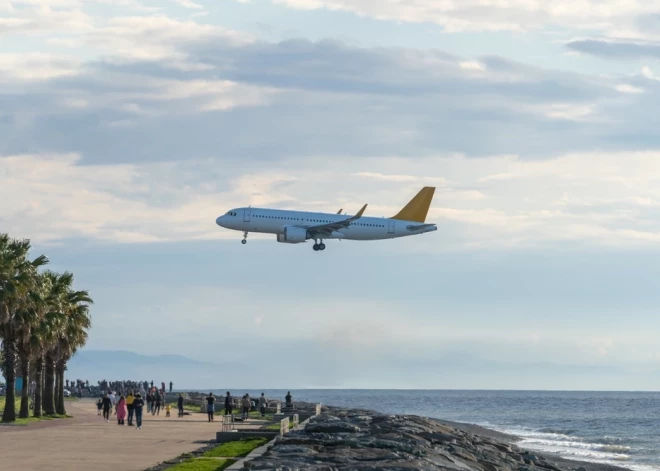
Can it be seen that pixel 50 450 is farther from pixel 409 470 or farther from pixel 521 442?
pixel 521 442

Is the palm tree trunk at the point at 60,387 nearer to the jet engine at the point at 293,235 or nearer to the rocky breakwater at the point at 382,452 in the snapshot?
the jet engine at the point at 293,235

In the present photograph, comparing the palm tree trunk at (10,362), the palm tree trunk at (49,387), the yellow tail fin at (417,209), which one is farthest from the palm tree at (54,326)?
the yellow tail fin at (417,209)

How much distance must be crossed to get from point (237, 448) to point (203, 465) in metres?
5.73

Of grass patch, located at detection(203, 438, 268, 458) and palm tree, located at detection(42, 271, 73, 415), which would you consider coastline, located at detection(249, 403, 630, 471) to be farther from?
palm tree, located at detection(42, 271, 73, 415)

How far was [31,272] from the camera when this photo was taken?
5000 cm

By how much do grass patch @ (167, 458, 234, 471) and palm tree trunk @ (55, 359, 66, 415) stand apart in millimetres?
33232

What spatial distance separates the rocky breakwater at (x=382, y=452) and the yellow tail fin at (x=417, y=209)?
113 ft

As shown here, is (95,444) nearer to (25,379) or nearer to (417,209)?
(25,379)

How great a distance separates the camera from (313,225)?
6781 cm

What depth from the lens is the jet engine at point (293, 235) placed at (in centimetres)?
6625

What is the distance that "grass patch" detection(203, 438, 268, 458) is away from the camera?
30.0 m

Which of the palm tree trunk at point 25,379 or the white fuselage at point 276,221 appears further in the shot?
the white fuselage at point 276,221

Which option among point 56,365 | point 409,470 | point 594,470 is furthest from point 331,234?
point 409,470

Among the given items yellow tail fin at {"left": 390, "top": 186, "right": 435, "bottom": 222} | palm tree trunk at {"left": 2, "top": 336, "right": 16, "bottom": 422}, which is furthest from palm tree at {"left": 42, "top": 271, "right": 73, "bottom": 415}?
yellow tail fin at {"left": 390, "top": 186, "right": 435, "bottom": 222}
